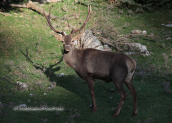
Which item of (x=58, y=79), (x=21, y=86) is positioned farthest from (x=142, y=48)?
(x=21, y=86)

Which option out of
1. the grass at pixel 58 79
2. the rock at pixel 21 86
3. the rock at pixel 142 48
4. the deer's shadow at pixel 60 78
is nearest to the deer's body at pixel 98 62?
the grass at pixel 58 79

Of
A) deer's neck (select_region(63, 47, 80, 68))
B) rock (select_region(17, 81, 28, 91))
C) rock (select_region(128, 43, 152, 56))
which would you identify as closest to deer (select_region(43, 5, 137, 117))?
deer's neck (select_region(63, 47, 80, 68))

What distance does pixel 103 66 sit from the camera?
668 centimetres

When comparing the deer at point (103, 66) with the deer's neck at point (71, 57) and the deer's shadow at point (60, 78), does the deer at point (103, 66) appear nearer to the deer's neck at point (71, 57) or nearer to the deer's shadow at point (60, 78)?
the deer's neck at point (71, 57)

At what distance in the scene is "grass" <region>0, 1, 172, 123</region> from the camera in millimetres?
6309

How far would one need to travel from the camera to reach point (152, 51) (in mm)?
12922

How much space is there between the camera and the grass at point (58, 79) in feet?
20.7

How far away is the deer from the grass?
669mm

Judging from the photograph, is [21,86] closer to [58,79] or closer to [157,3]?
[58,79]

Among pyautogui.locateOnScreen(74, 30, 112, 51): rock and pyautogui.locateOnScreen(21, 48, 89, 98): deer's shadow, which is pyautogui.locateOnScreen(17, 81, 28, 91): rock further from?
pyautogui.locateOnScreen(74, 30, 112, 51): rock

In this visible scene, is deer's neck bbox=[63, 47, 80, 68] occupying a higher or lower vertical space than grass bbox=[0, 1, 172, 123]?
higher

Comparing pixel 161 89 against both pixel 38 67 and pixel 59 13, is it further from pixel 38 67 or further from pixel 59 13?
pixel 59 13

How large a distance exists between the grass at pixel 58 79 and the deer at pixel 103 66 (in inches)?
26.3

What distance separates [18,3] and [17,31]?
4.15m
